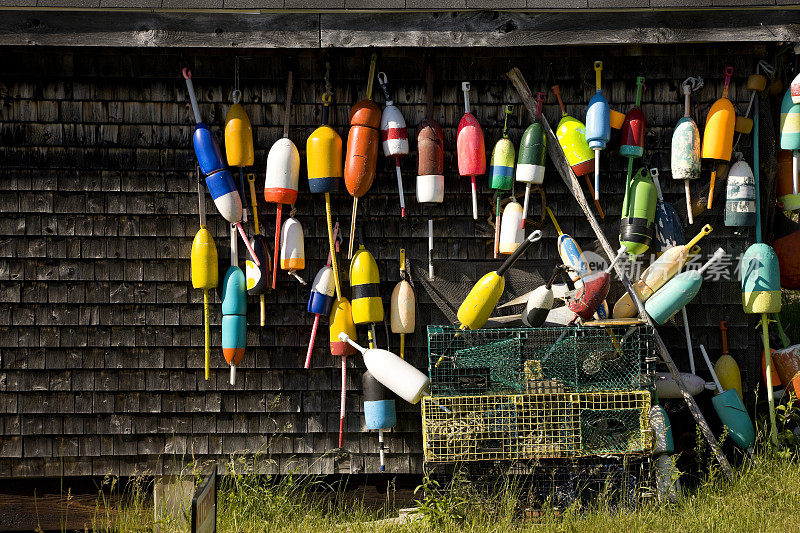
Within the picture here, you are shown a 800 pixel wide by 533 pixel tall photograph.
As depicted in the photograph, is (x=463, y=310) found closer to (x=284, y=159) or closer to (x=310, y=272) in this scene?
(x=310, y=272)

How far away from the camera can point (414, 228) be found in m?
4.90

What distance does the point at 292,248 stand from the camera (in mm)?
4719

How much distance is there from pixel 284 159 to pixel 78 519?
286cm

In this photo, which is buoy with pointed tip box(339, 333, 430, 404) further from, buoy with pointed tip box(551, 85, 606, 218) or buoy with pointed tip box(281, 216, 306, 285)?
buoy with pointed tip box(551, 85, 606, 218)

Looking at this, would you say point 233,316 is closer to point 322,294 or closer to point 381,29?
point 322,294

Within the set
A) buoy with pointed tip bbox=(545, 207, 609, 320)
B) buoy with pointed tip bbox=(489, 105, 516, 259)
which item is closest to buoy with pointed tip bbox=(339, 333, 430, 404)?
buoy with pointed tip bbox=(545, 207, 609, 320)

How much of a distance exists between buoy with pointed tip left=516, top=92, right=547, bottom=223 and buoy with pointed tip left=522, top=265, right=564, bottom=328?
55cm

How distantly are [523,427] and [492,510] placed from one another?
540mm

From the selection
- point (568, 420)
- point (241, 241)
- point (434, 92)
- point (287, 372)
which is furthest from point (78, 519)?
point (434, 92)

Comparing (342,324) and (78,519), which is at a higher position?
(342,324)

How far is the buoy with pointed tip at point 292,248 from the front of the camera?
472 cm

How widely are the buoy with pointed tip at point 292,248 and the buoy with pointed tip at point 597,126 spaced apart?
6.50 feet

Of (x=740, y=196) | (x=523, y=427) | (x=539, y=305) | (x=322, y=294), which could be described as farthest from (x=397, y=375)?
(x=740, y=196)

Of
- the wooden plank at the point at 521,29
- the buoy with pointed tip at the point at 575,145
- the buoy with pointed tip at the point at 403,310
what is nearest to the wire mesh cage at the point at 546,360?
the buoy with pointed tip at the point at 403,310
